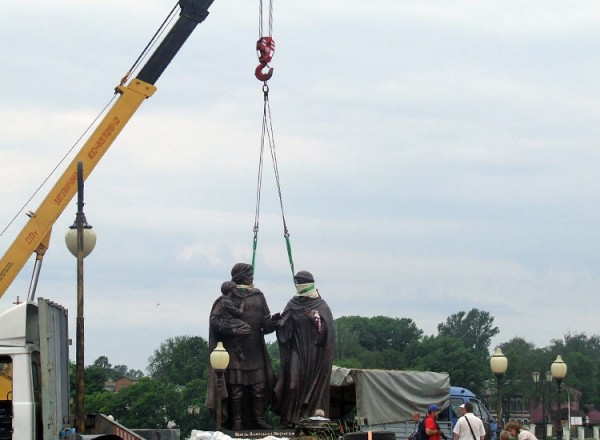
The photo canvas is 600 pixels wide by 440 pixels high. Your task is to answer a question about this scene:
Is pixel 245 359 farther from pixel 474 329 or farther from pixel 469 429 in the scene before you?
pixel 474 329

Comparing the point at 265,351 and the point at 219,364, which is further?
the point at 265,351

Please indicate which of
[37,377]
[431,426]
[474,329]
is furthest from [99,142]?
[474,329]

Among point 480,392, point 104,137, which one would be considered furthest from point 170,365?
point 104,137

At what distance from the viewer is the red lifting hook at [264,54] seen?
25875 millimetres

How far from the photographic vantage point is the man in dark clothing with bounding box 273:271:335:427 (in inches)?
946

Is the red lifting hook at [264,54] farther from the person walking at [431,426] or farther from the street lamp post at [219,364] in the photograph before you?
the person walking at [431,426]

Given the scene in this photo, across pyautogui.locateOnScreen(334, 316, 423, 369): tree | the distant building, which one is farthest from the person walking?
the distant building

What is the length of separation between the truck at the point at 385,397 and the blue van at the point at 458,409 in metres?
0.33

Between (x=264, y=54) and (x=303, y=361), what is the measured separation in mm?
6545

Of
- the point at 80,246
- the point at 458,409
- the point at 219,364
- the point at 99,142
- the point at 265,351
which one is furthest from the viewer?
the point at 458,409

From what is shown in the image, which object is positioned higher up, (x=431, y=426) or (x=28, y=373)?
(x=28, y=373)

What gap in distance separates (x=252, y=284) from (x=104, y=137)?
6.06 m

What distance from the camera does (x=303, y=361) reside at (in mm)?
24188

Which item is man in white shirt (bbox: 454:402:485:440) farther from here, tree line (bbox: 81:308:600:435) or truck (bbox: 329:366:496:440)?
tree line (bbox: 81:308:600:435)
